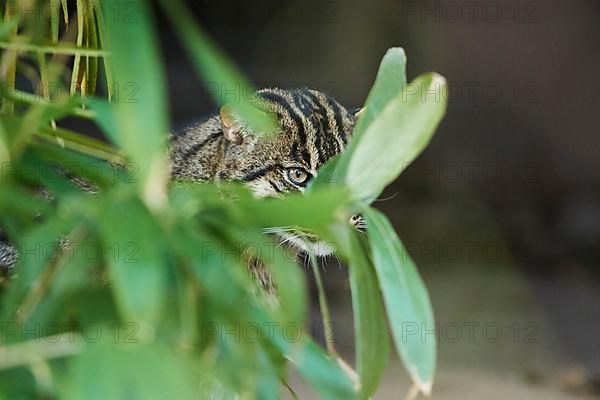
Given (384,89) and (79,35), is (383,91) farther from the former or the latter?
(79,35)

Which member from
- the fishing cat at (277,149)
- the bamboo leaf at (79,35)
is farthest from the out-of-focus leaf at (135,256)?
the fishing cat at (277,149)

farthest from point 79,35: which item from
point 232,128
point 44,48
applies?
point 232,128

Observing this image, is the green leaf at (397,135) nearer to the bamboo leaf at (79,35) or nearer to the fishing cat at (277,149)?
the bamboo leaf at (79,35)

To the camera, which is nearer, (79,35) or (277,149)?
(79,35)

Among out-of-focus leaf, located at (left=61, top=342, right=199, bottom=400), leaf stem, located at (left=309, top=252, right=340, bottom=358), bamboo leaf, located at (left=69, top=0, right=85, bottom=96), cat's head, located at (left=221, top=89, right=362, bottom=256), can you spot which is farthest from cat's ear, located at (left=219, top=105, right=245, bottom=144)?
out-of-focus leaf, located at (left=61, top=342, right=199, bottom=400)

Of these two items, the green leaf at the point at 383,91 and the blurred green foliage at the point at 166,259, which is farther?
the green leaf at the point at 383,91
